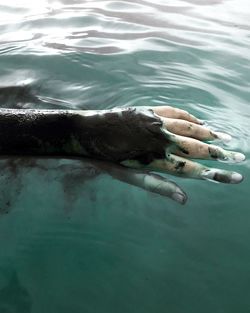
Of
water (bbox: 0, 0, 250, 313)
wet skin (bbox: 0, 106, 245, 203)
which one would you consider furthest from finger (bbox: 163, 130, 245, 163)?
water (bbox: 0, 0, 250, 313)

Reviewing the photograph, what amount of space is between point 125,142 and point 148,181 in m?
0.18

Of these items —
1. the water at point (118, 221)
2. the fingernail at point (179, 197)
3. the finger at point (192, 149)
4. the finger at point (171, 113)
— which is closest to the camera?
the water at point (118, 221)

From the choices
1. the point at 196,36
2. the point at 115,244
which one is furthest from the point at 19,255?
the point at 196,36

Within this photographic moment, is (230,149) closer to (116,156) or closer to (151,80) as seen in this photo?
(116,156)

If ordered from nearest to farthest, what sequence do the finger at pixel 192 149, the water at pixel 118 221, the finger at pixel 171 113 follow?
the water at pixel 118 221 → the finger at pixel 192 149 → the finger at pixel 171 113

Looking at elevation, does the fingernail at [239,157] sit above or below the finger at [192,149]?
below

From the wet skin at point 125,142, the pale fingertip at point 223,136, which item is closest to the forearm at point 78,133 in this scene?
the wet skin at point 125,142

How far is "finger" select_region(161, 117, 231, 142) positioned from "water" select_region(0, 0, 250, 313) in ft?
0.58

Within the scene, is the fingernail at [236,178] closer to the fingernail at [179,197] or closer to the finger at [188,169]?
the finger at [188,169]

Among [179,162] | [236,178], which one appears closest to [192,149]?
[179,162]

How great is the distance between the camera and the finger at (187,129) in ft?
5.86

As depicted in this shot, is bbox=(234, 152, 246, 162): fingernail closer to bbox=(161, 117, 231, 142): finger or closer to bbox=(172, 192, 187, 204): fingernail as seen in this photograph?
bbox=(161, 117, 231, 142): finger

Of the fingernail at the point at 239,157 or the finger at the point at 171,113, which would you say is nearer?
the fingernail at the point at 239,157

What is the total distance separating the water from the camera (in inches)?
51.9
